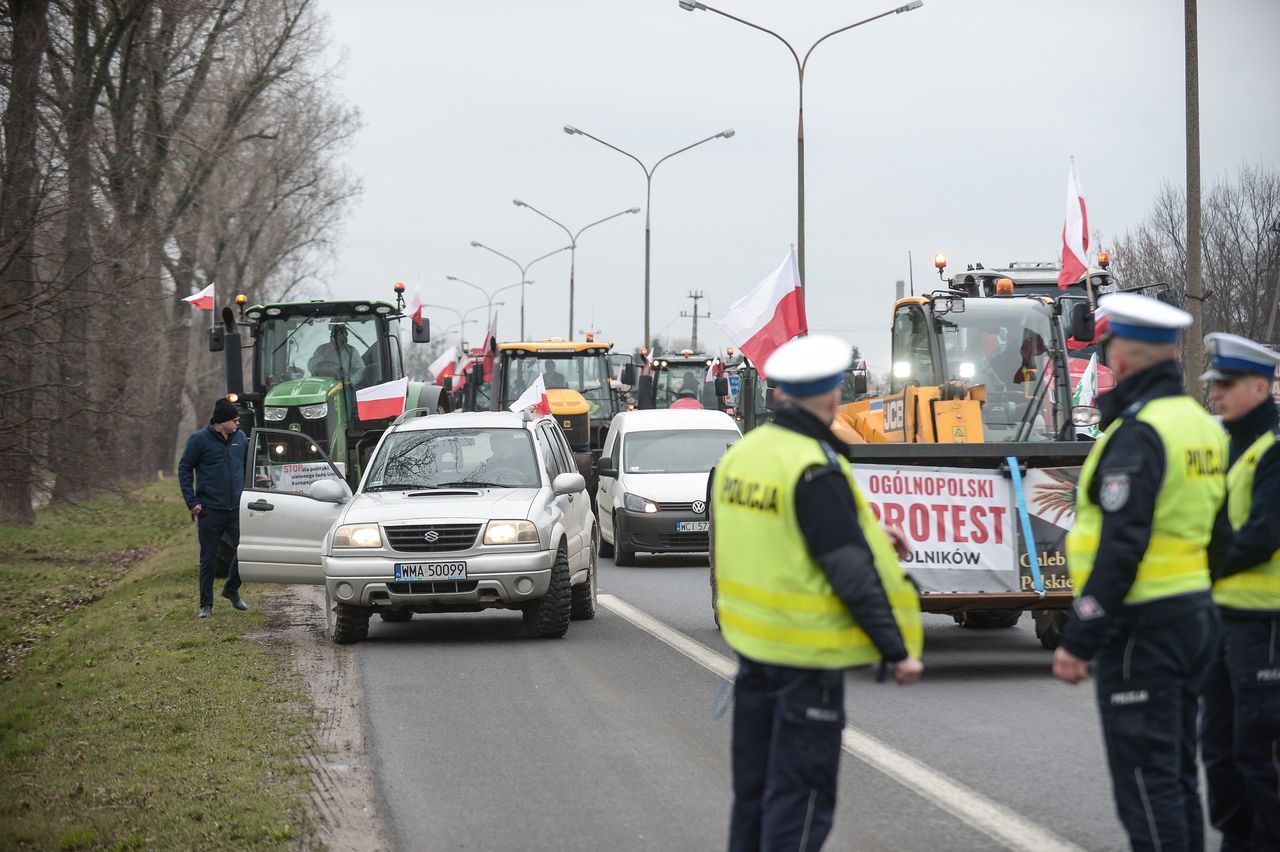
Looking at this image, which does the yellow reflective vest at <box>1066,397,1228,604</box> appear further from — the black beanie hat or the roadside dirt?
the black beanie hat

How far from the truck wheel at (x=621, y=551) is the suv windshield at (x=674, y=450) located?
80cm

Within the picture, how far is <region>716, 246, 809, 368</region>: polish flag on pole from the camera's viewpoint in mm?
17031

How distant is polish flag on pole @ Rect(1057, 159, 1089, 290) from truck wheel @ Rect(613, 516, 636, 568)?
21.2ft

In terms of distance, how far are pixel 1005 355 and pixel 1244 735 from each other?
8898 millimetres

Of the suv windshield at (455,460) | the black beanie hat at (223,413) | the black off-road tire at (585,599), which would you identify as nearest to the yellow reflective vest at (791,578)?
the suv windshield at (455,460)

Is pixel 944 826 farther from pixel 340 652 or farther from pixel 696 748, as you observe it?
pixel 340 652

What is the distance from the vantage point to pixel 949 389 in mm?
13492

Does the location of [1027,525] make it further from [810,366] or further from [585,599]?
[810,366]

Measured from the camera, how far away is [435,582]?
43.7ft

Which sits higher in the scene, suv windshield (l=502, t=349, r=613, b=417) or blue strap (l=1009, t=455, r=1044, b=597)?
suv windshield (l=502, t=349, r=613, b=417)

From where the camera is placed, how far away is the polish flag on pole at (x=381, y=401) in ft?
74.2

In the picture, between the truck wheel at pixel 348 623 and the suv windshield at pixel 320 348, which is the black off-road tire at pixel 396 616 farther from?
the suv windshield at pixel 320 348

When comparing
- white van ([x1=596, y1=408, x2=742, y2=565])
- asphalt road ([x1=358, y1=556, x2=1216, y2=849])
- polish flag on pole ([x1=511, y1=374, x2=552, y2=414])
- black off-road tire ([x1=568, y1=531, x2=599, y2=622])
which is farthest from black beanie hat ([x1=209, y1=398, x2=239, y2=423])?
polish flag on pole ([x1=511, y1=374, x2=552, y2=414])

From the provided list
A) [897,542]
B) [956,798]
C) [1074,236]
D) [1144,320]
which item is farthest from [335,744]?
[1074,236]
